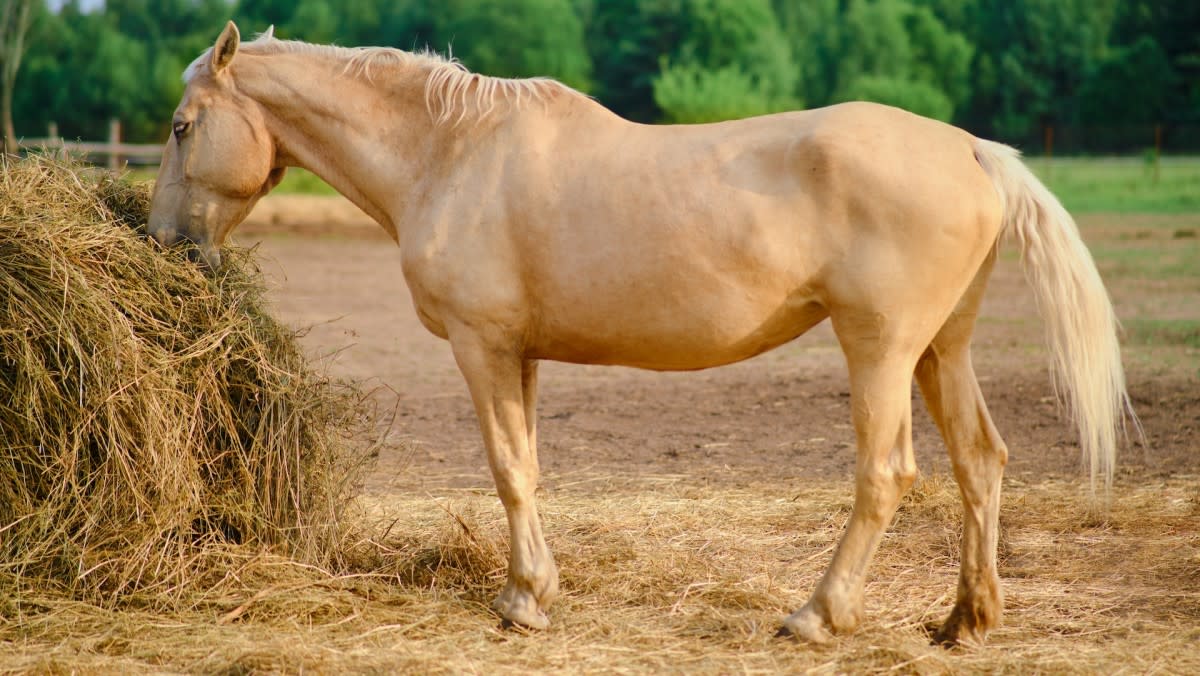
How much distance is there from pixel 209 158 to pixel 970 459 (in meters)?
3.02

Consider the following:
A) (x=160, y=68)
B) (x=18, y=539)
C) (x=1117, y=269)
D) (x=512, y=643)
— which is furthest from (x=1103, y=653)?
(x=160, y=68)

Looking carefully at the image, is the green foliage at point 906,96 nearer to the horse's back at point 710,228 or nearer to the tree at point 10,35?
the tree at point 10,35

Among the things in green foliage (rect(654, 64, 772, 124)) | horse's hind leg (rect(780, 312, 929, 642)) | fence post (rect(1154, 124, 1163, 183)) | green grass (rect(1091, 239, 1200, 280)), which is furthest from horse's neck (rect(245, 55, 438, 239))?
green foliage (rect(654, 64, 772, 124))

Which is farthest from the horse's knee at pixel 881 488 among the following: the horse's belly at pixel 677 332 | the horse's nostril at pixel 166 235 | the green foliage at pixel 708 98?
the green foliage at pixel 708 98

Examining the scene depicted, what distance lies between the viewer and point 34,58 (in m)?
50.1

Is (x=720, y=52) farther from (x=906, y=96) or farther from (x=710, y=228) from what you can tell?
(x=710, y=228)

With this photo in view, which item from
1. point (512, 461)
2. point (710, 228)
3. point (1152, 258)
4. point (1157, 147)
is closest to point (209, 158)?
point (512, 461)

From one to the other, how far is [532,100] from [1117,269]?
37.0 ft

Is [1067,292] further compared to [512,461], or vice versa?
[512,461]

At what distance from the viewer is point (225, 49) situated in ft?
14.0

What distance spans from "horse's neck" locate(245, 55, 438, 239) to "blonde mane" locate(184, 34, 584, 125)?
1.7 inches

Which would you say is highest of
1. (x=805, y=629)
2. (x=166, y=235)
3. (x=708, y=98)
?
(x=708, y=98)

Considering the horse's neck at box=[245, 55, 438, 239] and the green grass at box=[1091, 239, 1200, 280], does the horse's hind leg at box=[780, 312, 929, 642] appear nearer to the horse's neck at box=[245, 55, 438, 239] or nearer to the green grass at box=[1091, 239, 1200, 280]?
the horse's neck at box=[245, 55, 438, 239]

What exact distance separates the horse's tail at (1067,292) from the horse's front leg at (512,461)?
1794mm
